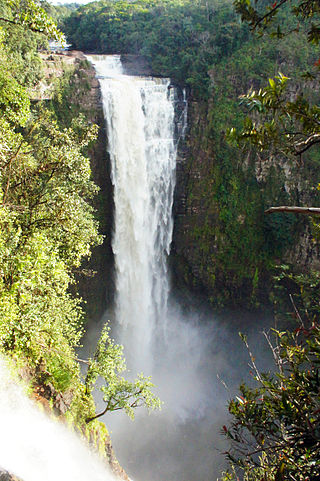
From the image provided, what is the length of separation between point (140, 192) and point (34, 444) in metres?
10.7

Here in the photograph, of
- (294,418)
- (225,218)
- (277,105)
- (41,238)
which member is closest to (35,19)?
(41,238)

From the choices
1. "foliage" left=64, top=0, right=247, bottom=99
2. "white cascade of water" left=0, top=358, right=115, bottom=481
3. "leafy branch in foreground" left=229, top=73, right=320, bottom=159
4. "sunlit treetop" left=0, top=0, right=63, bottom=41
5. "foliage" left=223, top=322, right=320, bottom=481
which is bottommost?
"white cascade of water" left=0, top=358, right=115, bottom=481

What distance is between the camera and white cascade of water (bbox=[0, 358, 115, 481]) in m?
5.33

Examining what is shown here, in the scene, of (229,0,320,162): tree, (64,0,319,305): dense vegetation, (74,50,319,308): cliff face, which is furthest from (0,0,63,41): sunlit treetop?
(64,0,319,305): dense vegetation

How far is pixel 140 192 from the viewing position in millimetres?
14695

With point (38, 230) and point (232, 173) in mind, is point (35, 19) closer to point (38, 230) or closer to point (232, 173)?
point (38, 230)

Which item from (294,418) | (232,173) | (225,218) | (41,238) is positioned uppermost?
(232,173)

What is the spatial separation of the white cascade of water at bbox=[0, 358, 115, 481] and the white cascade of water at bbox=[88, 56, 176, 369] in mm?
8853

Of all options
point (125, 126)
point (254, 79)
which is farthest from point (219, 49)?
point (125, 126)

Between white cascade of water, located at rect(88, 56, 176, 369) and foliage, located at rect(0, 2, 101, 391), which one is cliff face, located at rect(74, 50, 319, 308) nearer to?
white cascade of water, located at rect(88, 56, 176, 369)

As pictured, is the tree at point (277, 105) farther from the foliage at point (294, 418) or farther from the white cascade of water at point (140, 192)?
the white cascade of water at point (140, 192)

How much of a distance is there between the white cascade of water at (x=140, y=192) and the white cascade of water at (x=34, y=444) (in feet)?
29.0

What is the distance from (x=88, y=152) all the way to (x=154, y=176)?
3.17 m

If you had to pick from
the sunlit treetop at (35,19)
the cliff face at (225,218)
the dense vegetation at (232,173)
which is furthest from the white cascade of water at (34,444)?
the dense vegetation at (232,173)
